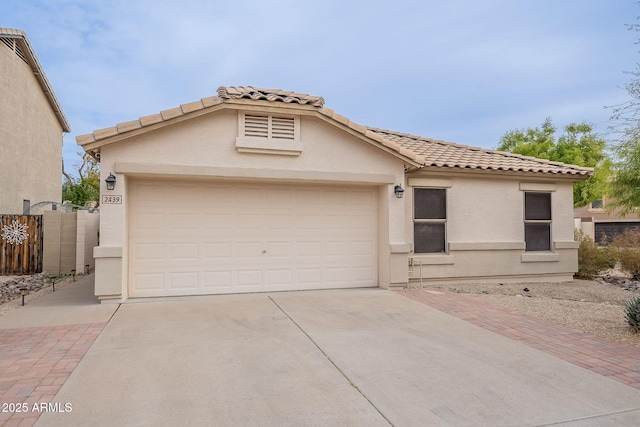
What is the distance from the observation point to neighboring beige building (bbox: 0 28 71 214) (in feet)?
A: 51.7

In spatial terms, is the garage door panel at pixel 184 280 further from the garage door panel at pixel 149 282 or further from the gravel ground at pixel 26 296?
the gravel ground at pixel 26 296

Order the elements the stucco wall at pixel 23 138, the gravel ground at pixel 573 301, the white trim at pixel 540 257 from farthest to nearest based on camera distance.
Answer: the stucco wall at pixel 23 138 < the white trim at pixel 540 257 < the gravel ground at pixel 573 301

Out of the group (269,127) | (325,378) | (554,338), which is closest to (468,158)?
(269,127)

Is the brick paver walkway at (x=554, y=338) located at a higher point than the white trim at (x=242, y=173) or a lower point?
lower

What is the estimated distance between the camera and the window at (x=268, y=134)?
8.07 m

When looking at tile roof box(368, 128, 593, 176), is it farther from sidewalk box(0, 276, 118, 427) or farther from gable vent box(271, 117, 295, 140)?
sidewalk box(0, 276, 118, 427)

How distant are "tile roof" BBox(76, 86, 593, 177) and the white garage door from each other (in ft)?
4.20

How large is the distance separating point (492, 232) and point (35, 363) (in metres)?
10.1

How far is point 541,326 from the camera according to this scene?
6254mm

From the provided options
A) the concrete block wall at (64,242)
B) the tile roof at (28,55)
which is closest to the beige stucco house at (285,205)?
the concrete block wall at (64,242)

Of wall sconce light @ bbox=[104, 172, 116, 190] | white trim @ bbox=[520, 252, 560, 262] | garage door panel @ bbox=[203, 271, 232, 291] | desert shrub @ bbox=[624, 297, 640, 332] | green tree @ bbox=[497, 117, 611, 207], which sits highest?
green tree @ bbox=[497, 117, 611, 207]

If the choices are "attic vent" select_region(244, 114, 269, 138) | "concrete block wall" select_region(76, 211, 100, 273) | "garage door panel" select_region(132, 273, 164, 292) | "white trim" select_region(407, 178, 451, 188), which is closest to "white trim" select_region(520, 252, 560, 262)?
"white trim" select_region(407, 178, 451, 188)

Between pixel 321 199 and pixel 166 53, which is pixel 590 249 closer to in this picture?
pixel 321 199

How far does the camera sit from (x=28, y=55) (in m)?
17.7
